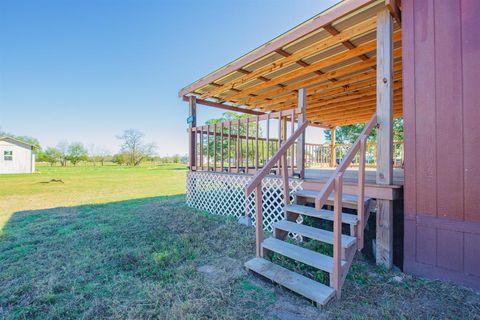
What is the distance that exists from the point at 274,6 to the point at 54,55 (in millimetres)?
20661

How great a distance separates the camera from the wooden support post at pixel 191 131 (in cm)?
535

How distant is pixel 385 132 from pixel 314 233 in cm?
146

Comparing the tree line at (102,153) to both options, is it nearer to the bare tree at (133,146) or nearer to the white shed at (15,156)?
the bare tree at (133,146)

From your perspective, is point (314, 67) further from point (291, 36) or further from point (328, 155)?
point (328, 155)

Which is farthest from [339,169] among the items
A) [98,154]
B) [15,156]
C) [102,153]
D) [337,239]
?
[102,153]

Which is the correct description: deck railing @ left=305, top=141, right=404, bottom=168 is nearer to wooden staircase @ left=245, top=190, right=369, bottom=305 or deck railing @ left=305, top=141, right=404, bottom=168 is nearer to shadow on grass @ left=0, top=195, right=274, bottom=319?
shadow on grass @ left=0, top=195, right=274, bottom=319

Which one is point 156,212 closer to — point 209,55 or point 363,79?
point 363,79

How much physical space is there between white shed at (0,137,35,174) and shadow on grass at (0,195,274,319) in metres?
22.5

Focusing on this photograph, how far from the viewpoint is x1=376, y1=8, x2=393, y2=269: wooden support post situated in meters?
2.47

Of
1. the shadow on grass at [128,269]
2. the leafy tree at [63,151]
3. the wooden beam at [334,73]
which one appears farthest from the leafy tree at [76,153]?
the wooden beam at [334,73]

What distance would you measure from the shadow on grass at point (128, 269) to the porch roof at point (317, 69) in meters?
3.08

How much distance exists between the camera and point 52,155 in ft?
120

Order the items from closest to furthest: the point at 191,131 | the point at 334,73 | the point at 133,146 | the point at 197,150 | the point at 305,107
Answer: the point at 305,107 < the point at 334,73 < the point at 191,131 < the point at 197,150 < the point at 133,146

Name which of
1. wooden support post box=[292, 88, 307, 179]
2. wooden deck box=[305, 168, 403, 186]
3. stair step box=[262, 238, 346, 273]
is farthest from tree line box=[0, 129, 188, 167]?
stair step box=[262, 238, 346, 273]
